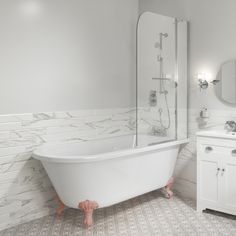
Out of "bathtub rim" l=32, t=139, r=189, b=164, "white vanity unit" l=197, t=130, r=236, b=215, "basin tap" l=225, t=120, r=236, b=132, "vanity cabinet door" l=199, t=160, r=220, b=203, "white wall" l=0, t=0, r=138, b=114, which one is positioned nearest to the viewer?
"bathtub rim" l=32, t=139, r=189, b=164

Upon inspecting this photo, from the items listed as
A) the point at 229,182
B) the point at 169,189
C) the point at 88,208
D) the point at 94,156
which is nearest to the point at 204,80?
the point at 229,182

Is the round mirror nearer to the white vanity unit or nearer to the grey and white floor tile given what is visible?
the white vanity unit

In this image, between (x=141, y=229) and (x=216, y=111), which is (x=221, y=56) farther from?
(x=141, y=229)

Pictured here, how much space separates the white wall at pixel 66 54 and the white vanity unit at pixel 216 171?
134cm

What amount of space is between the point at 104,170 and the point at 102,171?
0.02 meters

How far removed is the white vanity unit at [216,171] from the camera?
346 cm

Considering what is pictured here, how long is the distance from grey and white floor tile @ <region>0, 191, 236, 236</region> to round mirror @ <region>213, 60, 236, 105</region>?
4.17ft

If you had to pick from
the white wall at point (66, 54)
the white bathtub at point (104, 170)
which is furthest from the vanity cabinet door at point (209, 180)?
the white wall at point (66, 54)

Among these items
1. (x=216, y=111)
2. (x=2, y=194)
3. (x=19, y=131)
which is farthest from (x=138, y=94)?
(x=2, y=194)

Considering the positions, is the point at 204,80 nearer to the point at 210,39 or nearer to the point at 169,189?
the point at 210,39

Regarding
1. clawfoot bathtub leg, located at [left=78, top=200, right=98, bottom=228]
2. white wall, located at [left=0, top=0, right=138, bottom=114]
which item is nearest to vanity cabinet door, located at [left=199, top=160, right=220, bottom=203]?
clawfoot bathtub leg, located at [left=78, top=200, right=98, bottom=228]

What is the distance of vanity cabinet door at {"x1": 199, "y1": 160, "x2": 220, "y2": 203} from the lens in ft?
11.8

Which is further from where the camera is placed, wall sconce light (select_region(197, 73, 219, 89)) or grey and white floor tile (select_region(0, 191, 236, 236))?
wall sconce light (select_region(197, 73, 219, 89))

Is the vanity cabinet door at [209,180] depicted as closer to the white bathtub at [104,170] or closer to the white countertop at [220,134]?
the white countertop at [220,134]
